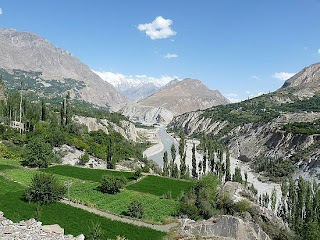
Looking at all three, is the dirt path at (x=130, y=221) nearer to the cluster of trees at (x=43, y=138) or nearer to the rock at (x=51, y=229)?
the rock at (x=51, y=229)

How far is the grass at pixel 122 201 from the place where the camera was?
3612cm

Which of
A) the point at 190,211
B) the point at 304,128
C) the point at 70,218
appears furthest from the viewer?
the point at 304,128

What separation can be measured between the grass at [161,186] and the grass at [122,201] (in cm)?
262

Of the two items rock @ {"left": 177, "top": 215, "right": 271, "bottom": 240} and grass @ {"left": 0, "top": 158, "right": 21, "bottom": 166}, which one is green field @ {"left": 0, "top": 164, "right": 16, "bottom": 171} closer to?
grass @ {"left": 0, "top": 158, "right": 21, "bottom": 166}

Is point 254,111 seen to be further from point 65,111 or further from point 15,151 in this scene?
point 15,151

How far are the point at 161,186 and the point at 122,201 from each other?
11.6 meters

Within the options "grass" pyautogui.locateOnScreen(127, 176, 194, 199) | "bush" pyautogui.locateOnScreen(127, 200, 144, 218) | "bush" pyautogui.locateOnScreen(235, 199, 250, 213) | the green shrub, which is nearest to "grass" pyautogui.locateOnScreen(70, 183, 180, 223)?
"bush" pyautogui.locateOnScreen(127, 200, 144, 218)

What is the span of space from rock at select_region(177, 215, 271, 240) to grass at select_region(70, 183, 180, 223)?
13.8 feet

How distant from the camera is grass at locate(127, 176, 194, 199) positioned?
151ft

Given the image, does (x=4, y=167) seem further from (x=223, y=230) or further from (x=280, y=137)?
(x=280, y=137)

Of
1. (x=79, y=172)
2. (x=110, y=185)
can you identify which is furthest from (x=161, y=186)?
(x=79, y=172)

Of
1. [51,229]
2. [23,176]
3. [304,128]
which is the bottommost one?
[51,229]

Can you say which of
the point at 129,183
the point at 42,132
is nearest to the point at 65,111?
the point at 42,132

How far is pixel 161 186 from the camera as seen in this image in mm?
49875
